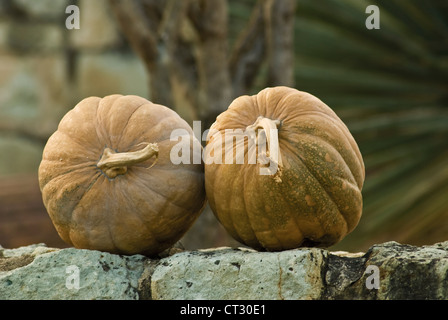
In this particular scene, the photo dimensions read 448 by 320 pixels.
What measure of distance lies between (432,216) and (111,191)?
207 centimetres

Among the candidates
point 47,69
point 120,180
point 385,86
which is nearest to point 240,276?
point 120,180

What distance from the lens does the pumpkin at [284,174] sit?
151 cm

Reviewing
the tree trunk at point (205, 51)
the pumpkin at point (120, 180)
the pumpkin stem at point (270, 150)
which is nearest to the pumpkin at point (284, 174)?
the pumpkin stem at point (270, 150)

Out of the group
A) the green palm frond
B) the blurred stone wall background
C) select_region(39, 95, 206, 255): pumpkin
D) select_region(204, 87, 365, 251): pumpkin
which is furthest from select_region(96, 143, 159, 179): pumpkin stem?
the blurred stone wall background

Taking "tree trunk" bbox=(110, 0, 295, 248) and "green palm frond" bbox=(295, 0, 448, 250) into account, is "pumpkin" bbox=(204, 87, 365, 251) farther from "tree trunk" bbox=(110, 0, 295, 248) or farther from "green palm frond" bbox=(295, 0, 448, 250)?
"green palm frond" bbox=(295, 0, 448, 250)

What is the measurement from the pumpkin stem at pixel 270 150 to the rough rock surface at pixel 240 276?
0.66ft

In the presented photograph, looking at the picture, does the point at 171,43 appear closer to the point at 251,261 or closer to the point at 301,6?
the point at 251,261

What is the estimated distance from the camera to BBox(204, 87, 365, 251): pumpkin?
59.4 inches

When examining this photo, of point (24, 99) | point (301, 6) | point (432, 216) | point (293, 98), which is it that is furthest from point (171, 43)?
point (24, 99)

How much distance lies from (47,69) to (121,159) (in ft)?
11.2

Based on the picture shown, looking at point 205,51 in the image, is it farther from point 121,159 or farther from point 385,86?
point 385,86

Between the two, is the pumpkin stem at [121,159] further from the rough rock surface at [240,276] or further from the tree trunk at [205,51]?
the tree trunk at [205,51]

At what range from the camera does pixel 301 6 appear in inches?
140

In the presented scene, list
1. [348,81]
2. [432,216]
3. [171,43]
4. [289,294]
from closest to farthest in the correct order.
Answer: [289,294], [171,43], [432,216], [348,81]
